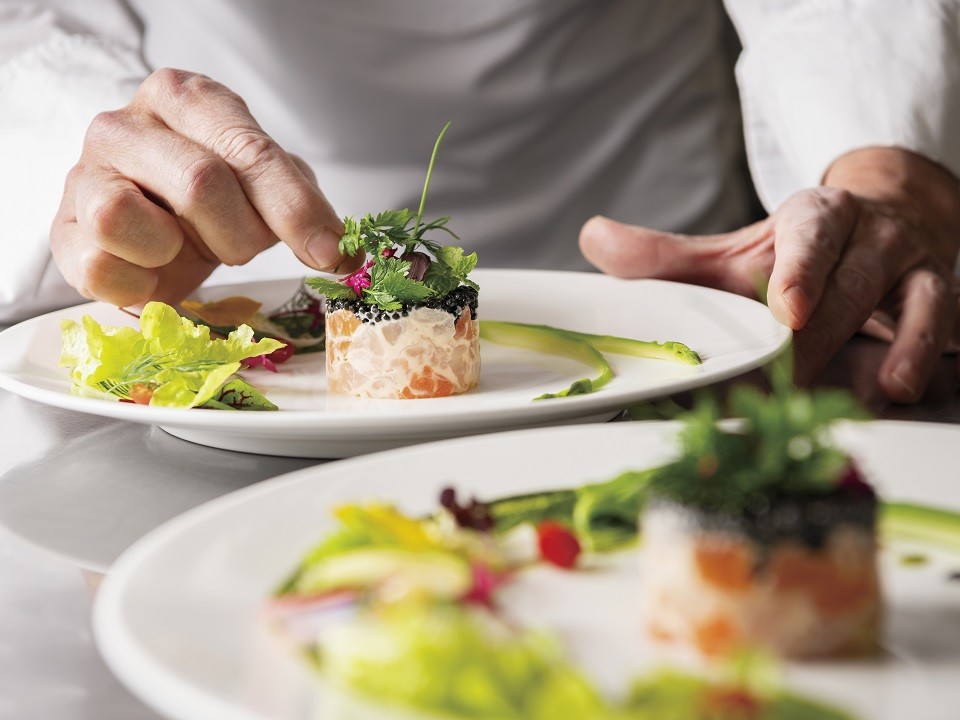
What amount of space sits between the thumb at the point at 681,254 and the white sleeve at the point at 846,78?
61 cm

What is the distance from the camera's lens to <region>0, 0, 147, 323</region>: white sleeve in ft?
8.49

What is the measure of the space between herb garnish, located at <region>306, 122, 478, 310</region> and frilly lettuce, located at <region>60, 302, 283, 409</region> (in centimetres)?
15

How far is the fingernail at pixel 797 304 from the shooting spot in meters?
1.62

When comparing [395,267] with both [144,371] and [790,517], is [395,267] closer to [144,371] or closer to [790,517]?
[144,371]

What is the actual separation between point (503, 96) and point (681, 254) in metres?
1.08

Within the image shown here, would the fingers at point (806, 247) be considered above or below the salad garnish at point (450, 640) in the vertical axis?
above

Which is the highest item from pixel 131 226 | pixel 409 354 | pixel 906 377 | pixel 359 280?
pixel 131 226

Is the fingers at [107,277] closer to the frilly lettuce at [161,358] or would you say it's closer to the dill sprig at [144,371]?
the frilly lettuce at [161,358]

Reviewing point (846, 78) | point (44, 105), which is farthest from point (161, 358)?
point (846, 78)

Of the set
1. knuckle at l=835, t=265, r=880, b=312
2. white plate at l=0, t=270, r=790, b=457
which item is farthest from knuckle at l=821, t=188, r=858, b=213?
white plate at l=0, t=270, r=790, b=457

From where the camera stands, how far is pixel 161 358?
1.59 metres

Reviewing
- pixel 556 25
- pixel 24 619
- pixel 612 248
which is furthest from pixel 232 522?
pixel 556 25

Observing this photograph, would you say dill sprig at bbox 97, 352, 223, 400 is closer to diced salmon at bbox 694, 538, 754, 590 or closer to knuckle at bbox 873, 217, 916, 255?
diced salmon at bbox 694, 538, 754, 590

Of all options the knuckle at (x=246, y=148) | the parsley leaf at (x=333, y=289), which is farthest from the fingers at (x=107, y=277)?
the parsley leaf at (x=333, y=289)
